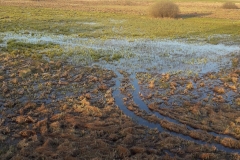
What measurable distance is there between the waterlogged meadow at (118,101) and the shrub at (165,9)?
2412 centimetres

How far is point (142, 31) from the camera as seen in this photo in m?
33.4

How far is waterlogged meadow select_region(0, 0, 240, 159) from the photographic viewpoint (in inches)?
343

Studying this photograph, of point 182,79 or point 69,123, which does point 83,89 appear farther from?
point 182,79

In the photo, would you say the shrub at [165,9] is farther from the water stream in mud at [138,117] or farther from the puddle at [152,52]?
the water stream in mud at [138,117]

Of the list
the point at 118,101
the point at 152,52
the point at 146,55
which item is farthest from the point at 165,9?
the point at 118,101

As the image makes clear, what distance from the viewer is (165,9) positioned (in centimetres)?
4650

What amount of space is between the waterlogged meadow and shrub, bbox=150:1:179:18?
24.1 m

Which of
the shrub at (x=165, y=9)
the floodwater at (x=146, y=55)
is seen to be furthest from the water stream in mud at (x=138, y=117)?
the shrub at (x=165, y=9)

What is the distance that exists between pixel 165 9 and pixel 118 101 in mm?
38153

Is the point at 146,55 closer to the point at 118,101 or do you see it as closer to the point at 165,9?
the point at 118,101

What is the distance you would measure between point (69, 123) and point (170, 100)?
18.6ft

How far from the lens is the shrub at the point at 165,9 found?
152 ft

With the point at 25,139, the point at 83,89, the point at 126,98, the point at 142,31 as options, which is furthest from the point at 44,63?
the point at 142,31

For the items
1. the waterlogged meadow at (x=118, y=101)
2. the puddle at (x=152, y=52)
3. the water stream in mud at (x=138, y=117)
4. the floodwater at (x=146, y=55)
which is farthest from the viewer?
the puddle at (x=152, y=52)
